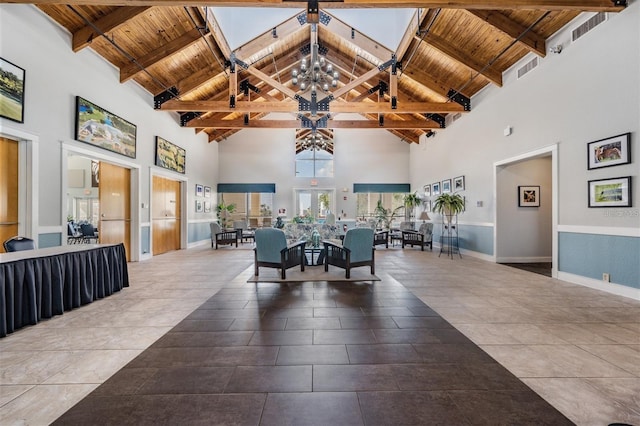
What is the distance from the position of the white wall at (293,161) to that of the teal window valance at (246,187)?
169 millimetres

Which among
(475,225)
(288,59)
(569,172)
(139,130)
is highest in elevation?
(288,59)

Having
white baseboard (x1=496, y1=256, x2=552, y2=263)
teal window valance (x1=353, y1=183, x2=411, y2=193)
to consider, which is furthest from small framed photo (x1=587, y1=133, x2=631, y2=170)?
teal window valance (x1=353, y1=183, x2=411, y2=193)

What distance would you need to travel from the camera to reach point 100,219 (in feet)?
18.7

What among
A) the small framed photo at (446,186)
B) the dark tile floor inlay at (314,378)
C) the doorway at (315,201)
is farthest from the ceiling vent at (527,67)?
the doorway at (315,201)

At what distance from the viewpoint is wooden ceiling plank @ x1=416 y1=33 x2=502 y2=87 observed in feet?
19.0

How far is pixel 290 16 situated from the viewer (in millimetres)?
6730

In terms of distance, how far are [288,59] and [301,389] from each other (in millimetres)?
8890

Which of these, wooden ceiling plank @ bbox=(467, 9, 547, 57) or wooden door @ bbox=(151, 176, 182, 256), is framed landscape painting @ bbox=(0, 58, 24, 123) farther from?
wooden ceiling plank @ bbox=(467, 9, 547, 57)

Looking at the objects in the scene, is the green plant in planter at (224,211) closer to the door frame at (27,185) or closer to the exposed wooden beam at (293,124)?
the exposed wooden beam at (293,124)

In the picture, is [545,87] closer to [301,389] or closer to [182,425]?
[301,389]

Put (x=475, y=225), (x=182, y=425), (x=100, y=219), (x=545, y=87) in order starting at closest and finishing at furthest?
(x=182, y=425)
(x=545, y=87)
(x=100, y=219)
(x=475, y=225)

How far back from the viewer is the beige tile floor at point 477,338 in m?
1.69

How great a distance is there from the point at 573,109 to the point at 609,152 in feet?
3.12

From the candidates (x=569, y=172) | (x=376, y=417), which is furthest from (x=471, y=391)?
(x=569, y=172)
